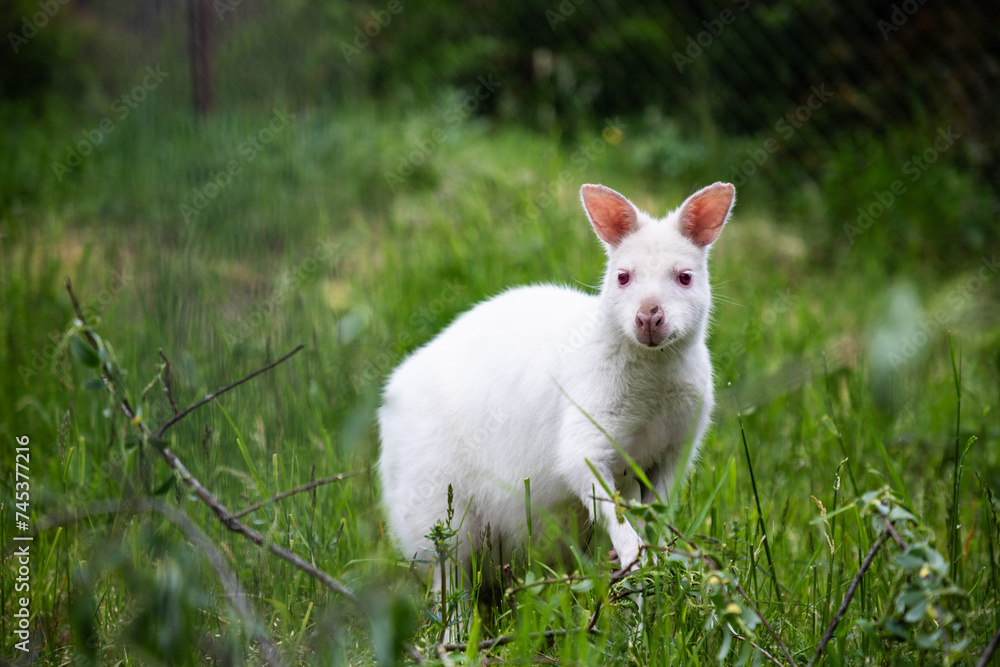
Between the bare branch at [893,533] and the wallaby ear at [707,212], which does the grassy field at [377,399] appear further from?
the wallaby ear at [707,212]

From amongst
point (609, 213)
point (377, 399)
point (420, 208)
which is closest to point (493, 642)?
point (609, 213)

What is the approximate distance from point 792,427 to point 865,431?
1.16 feet

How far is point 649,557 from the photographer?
194 centimetres

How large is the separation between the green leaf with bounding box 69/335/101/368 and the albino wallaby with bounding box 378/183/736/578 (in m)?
1.17

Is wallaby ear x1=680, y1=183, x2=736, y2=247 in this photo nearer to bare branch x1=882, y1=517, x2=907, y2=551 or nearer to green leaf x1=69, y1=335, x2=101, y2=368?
bare branch x1=882, y1=517, x2=907, y2=551

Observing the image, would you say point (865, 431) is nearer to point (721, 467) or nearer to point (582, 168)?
point (721, 467)

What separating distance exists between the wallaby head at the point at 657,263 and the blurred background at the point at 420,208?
381mm

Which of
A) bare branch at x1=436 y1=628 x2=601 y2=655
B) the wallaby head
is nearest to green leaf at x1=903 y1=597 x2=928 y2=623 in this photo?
bare branch at x1=436 y1=628 x2=601 y2=655

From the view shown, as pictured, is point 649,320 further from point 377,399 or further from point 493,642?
point 377,399

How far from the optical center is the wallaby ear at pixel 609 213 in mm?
2523

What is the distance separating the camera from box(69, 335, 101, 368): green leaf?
1635mm

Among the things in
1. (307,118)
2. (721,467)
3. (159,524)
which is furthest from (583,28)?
(159,524)

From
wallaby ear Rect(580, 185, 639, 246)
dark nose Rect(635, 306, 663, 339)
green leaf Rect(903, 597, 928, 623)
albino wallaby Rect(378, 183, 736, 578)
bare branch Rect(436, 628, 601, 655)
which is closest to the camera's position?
green leaf Rect(903, 597, 928, 623)

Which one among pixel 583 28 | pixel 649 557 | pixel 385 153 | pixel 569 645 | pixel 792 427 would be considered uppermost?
pixel 583 28
